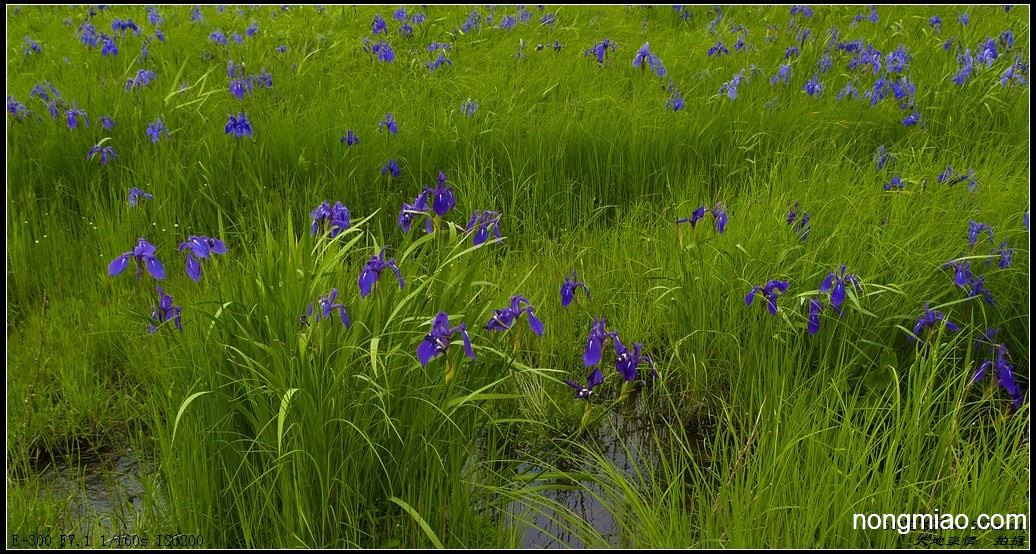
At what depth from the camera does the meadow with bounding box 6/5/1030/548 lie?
2164 mm

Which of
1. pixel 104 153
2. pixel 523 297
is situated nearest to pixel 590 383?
pixel 523 297

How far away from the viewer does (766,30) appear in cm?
621

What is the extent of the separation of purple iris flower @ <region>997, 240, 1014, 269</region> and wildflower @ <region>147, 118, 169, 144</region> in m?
3.57

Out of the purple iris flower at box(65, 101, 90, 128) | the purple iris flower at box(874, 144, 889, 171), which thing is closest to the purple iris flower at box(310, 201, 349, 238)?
the purple iris flower at box(65, 101, 90, 128)

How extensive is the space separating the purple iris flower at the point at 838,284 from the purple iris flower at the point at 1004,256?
633 millimetres

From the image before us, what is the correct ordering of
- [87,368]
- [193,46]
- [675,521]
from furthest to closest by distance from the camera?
[193,46] < [87,368] < [675,521]

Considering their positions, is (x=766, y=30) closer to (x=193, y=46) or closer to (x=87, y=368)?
(x=193, y=46)

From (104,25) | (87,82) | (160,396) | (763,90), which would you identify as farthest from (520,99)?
(104,25)

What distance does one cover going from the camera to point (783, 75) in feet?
16.1

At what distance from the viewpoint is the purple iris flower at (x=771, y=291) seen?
2502 mm

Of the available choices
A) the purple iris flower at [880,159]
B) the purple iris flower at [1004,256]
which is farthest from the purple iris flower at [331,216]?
the purple iris flower at [880,159]

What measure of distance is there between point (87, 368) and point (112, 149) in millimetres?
1538

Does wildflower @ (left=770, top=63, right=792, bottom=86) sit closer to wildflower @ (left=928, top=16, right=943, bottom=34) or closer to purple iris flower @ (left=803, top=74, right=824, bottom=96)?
purple iris flower @ (left=803, top=74, right=824, bottom=96)

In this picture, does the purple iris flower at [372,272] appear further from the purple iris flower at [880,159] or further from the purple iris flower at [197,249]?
the purple iris flower at [880,159]
